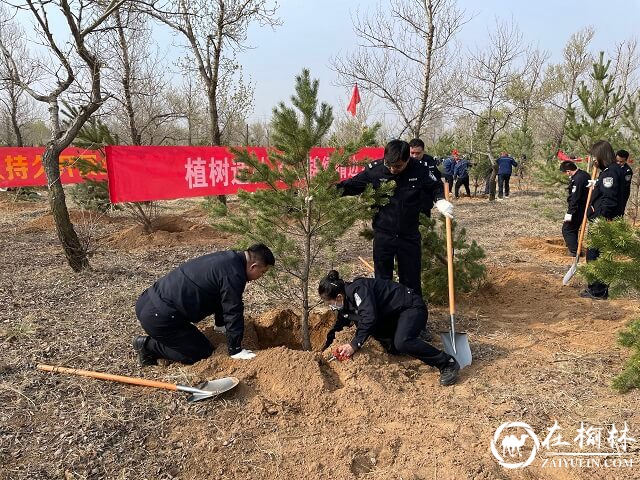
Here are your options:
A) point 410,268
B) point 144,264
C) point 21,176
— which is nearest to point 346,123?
point 21,176

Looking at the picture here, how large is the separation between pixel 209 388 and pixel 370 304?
1.28 metres

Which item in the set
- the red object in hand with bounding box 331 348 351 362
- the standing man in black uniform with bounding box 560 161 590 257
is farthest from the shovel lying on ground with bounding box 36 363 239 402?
the standing man in black uniform with bounding box 560 161 590 257

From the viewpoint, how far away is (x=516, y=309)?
197 inches

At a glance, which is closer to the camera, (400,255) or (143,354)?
(143,354)

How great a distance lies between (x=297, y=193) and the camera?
369cm

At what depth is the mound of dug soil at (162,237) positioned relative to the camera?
7.80m

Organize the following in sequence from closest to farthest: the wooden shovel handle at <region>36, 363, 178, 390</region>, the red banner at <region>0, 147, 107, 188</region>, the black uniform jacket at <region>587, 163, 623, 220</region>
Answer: the wooden shovel handle at <region>36, 363, 178, 390</region>, the black uniform jacket at <region>587, 163, 623, 220</region>, the red banner at <region>0, 147, 107, 188</region>

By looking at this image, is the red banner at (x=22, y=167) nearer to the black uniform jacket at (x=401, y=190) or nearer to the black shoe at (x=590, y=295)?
the black uniform jacket at (x=401, y=190)

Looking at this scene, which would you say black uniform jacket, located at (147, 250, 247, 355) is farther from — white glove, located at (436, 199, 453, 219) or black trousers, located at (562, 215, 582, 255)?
black trousers, located at (562, 215, 582, 255)

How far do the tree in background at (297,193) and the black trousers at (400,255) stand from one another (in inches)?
22.2

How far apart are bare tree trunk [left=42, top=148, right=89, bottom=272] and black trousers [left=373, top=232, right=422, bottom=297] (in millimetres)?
3788

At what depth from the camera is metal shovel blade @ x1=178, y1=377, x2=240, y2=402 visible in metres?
3.02

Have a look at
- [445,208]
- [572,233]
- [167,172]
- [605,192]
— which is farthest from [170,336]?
[572,233]

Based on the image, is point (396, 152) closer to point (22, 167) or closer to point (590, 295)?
point (590, 295)
